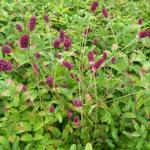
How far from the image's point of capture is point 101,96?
2.12 meters

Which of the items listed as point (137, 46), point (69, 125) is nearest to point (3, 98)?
point (69, 125)

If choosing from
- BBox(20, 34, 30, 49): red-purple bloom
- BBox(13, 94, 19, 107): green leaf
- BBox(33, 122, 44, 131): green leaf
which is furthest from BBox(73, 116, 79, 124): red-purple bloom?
BBox(20, 34, 30, 49): red-purple bloom

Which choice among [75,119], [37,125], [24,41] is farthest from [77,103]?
[24,41]

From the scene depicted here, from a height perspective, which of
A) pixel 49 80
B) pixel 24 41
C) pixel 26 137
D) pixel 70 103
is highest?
pixel 24 41

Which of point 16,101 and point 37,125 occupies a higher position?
point 16,101

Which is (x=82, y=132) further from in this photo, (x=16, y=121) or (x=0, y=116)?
(x=0, y=116)

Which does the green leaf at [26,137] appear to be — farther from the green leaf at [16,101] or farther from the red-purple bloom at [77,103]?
the red-purple bloom at [77,103]

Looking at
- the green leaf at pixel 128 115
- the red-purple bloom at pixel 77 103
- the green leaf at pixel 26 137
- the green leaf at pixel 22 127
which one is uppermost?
the red-purple bloom at pixel 77 103

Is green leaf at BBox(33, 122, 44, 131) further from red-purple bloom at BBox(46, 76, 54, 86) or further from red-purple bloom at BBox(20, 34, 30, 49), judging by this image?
red-purple bloom at BBox(20, 34, 30, 49)

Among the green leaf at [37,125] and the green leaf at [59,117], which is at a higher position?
the green leaf at [59,117]

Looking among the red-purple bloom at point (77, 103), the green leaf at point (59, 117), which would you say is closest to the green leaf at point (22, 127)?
the green leaf at point (59, 117)

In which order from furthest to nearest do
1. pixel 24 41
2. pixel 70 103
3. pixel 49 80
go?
1. pixel 70 103
2. pixel 49 80
3. pixel 24 41

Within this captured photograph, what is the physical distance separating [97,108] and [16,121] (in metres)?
0.45

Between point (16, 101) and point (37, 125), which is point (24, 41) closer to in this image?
point (16, 101)
